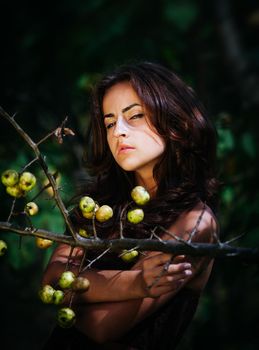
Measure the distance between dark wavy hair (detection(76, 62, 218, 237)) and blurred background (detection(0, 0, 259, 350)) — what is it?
82 centimetres

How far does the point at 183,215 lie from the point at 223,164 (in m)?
1.77

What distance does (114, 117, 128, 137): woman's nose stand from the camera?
2.04 meters

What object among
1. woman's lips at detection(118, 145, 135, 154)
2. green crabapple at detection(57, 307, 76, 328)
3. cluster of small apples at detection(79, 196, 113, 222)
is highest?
woman's lips at detection(118, 145, 135, 154)

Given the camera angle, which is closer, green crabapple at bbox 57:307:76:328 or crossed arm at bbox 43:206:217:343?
green crabapple at bbox 57:307:76:328

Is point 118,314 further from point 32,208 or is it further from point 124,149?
point 124,149

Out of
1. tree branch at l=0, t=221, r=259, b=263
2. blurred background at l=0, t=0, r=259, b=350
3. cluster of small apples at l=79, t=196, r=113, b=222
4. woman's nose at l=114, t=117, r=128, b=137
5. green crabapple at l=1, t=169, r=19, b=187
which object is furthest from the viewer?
blurred background at l=0, t=0, r=259, b=350

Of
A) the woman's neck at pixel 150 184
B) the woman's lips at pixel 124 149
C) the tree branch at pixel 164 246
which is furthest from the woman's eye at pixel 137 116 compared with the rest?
the tree branch at pixel 164 246

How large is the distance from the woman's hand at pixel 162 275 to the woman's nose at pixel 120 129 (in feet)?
2.08

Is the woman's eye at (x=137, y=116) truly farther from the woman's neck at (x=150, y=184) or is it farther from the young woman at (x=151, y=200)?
the woman's neck at (x=150, y=184)

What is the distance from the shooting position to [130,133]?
205 centimetres

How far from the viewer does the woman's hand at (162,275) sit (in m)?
1.51

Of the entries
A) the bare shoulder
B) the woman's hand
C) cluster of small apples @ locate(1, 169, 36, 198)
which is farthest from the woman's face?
cluster of small apples @ locate(1, 169, 36, 198)

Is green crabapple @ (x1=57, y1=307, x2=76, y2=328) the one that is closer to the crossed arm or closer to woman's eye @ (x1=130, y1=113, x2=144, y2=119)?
the crossed arm

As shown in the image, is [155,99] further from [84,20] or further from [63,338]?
[84,20]
